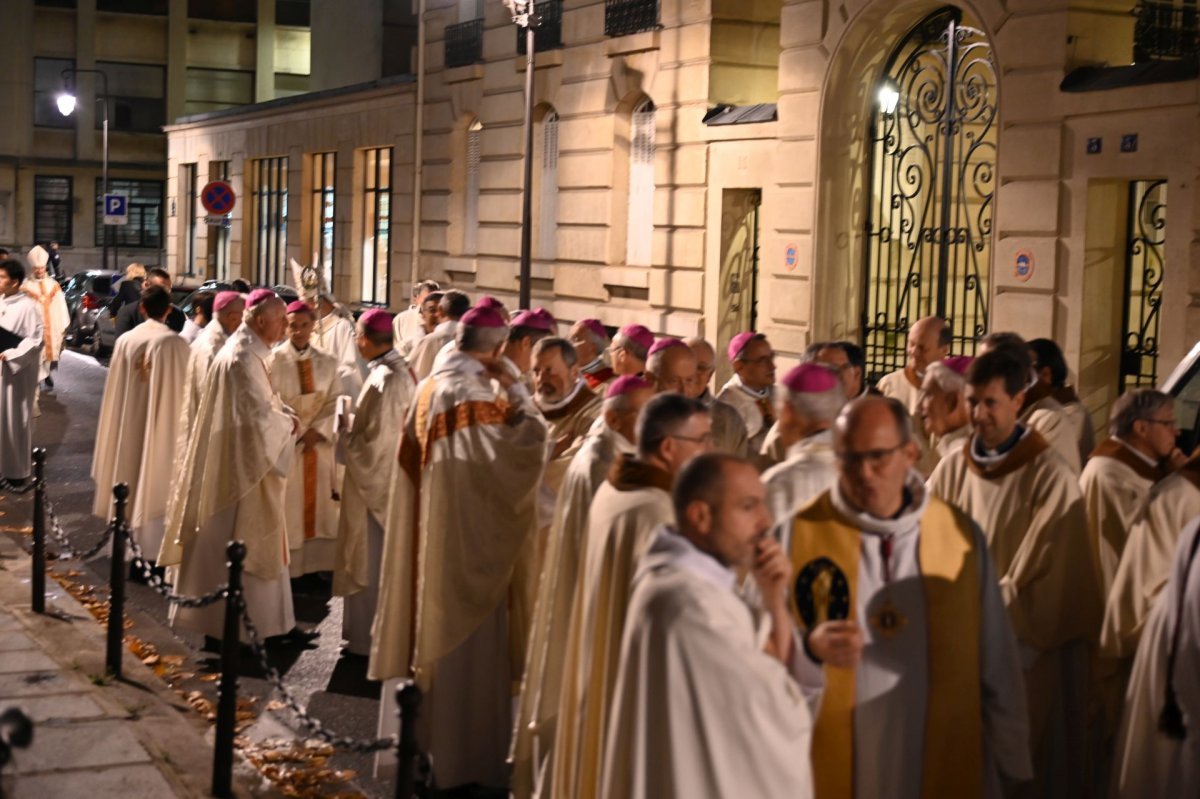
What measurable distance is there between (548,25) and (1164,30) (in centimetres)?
1087

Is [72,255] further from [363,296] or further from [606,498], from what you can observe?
[606,498]

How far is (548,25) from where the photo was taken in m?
24.0

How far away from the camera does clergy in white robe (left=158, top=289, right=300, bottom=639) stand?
10.1m

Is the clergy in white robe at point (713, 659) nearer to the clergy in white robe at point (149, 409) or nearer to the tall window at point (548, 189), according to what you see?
the clergy in white robe at point (149, 409)

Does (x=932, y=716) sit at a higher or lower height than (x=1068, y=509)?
lower

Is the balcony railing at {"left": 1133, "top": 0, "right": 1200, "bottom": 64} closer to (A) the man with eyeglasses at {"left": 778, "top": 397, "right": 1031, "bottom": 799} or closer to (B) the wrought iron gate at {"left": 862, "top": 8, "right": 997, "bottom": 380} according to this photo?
(B) the wrought iron gate at {"left": 862, "top": 8, "right": 997, "bottom": 380}

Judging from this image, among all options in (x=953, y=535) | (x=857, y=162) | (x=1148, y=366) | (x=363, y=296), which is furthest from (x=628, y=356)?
(x=363, y=296)

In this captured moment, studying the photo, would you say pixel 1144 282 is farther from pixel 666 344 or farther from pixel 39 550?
pixel 39 550

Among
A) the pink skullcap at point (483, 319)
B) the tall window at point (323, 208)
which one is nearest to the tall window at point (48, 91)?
the tall window at point (323, 208)

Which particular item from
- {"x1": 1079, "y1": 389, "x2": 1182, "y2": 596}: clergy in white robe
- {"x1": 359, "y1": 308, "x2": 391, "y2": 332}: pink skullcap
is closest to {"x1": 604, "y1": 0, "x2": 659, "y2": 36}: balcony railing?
{"x1": 359, "y1": 308, "x2": 391, "y2": 332}: pink skullcap

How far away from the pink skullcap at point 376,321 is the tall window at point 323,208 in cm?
2218

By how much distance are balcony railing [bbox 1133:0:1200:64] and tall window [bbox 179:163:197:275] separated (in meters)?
30.6

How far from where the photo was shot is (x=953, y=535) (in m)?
5.10

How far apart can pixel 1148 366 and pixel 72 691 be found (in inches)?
372
